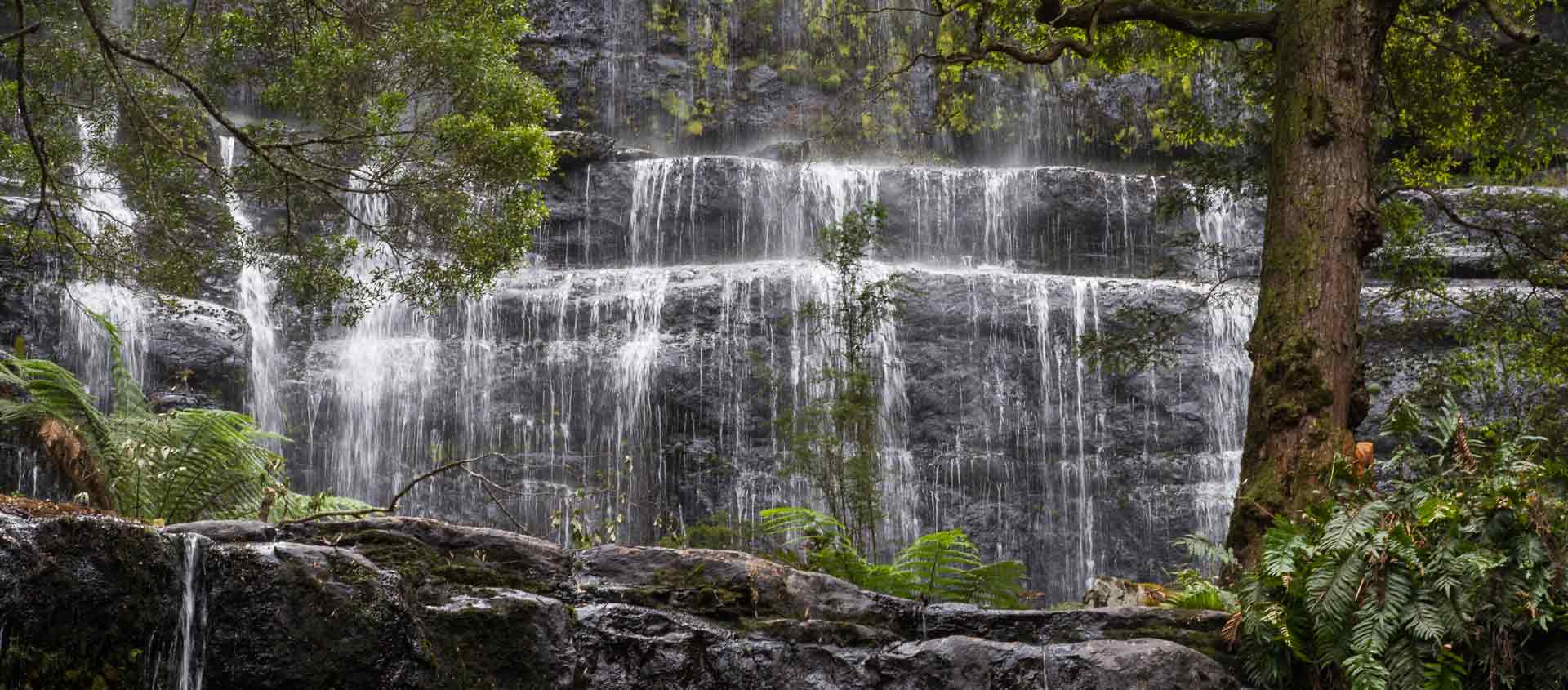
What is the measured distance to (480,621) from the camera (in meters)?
4.99

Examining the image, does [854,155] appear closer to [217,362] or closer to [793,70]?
[793,70]

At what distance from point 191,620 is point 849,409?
32.1 feet

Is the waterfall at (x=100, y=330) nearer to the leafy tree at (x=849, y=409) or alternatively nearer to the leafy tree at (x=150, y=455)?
the leafy tree at (x=150, y=455)

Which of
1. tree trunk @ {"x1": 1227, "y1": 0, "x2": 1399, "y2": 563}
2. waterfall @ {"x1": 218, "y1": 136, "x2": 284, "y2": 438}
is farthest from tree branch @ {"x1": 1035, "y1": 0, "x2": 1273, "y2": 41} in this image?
waterfall @ {"x1": 218, "y1": 136, "x2": 284, "y2": 438}

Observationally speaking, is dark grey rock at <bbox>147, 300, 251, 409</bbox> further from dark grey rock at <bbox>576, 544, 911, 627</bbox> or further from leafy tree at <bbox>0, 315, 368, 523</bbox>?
dark grey rock at <bbox>576, 544, 911, 627</bbox>

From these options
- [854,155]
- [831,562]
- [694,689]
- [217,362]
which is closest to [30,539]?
[694,689]

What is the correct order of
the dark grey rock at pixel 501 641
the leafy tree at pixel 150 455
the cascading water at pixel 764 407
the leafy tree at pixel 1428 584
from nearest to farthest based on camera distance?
the dark grey rock at pixel 501 641 → the leafy tree at pixel 1428 584 → the leafy tree at pixel 150 455 → the cascading water at pixel 764 407

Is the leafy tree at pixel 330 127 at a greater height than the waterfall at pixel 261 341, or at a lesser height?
greater

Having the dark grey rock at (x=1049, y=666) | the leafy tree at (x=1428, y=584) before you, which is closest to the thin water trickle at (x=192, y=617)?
the dark grey rock at (x=1049, y=666)

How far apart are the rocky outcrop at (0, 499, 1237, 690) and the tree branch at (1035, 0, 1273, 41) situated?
413 centimetres

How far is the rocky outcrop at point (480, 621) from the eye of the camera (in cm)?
451

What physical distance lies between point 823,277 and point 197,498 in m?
10.8

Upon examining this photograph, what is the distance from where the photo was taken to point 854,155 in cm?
2262

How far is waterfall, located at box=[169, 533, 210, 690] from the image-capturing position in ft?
15.0
